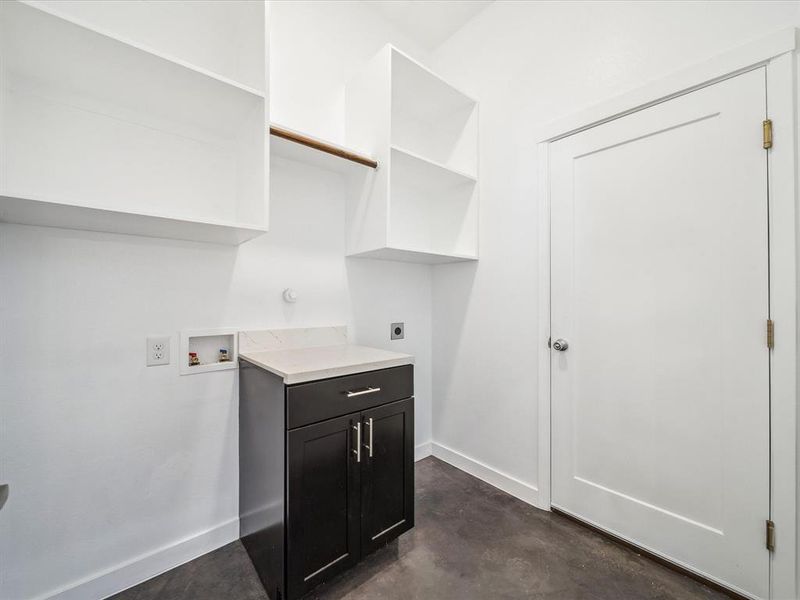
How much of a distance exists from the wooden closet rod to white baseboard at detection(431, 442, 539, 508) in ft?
6.26

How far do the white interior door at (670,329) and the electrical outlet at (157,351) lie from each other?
1837 millimetres

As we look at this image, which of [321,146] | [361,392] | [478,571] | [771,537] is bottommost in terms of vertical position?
[478,571]

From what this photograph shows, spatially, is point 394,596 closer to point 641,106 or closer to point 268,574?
point 268,574

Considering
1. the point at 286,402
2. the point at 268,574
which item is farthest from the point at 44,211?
the point at 268,574

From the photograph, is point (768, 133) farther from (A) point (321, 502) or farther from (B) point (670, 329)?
(A) point (321, 502)

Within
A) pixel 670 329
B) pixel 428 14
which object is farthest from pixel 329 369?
pixel 428 14

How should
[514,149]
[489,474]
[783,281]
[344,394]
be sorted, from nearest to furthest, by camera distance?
[783,281], [344,394], [514,149], [489,474]

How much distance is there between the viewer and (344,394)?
1.29m

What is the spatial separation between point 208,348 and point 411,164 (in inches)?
55.9

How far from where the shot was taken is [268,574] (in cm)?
126

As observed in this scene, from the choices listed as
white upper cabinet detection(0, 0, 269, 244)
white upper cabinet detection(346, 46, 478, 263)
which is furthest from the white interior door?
white upper cabinet detection(0, 0, 269, 244)

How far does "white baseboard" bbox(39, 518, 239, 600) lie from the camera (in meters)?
A: 1.23

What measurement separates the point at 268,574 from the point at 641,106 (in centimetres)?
245

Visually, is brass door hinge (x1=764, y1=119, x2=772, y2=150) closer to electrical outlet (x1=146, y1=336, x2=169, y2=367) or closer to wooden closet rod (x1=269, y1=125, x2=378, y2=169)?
wooden closet rod (x1=269, y1=125, x2=378, y2=169)
